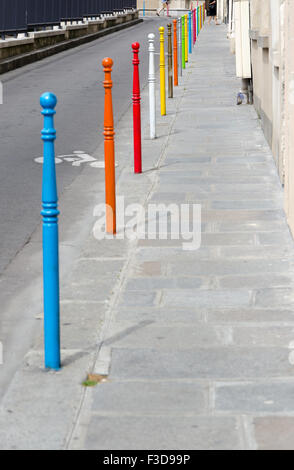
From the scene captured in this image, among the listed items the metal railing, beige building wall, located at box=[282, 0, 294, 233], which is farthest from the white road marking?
the metal railing

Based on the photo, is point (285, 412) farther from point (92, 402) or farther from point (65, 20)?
point (65, 20)

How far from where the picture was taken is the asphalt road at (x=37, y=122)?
786 cm

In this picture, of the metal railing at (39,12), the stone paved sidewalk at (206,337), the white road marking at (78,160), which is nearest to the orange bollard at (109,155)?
the stone paved sidewalk at (206,337)

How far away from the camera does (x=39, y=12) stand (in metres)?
30.8

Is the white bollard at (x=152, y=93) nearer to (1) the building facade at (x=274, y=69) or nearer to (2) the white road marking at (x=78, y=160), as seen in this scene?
(2) the white road marking at (x=78, y=160)

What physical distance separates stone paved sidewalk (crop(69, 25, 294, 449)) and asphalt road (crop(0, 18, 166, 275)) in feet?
3.79

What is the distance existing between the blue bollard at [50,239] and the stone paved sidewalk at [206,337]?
26 centimetres

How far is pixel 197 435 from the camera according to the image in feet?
11.7

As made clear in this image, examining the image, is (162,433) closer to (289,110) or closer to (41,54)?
(289,110)

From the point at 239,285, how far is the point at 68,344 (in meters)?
1.37

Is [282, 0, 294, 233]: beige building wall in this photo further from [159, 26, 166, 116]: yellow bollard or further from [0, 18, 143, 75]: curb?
[0, 18, 143, 75]: curb
